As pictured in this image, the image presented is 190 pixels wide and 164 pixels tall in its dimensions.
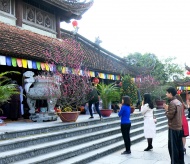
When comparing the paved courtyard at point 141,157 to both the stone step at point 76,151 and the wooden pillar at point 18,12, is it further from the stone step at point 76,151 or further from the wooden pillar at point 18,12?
the wooden pillar at point 18,12

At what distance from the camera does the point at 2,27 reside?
9641 mm

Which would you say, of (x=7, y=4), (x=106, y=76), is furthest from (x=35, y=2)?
(x=106, y=76)

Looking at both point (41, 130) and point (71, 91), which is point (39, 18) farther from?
point (41, 130)

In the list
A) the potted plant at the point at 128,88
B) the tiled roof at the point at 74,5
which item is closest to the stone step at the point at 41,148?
the potted plant at the point at 128,88

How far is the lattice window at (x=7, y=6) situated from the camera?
10.5 metres

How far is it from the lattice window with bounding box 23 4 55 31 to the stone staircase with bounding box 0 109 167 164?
6.06 m

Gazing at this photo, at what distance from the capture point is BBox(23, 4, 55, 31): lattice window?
1176 cm

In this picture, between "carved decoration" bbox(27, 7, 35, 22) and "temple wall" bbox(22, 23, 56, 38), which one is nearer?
"temple wall" bbox(22, 23, 56, 38)

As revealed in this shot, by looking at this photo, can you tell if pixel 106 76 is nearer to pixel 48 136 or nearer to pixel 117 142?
pixel 117 142

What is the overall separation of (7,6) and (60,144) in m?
7.11

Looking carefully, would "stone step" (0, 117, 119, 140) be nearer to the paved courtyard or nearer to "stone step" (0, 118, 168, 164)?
"stone step" (0, 118, 168, 164)

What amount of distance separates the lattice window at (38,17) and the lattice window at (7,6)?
727 millimetres

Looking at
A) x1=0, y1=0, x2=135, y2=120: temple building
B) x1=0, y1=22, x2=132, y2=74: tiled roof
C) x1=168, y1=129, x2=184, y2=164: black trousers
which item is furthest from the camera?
x1=0, y1=0, x2=135, y2=120: temple building

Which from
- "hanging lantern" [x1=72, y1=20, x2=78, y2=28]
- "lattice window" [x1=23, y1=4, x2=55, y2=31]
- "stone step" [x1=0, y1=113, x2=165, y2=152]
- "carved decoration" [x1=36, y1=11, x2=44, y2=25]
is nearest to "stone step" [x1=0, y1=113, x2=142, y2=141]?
"stone step" [x1=0, y1=113, x2=165, y2=152]
